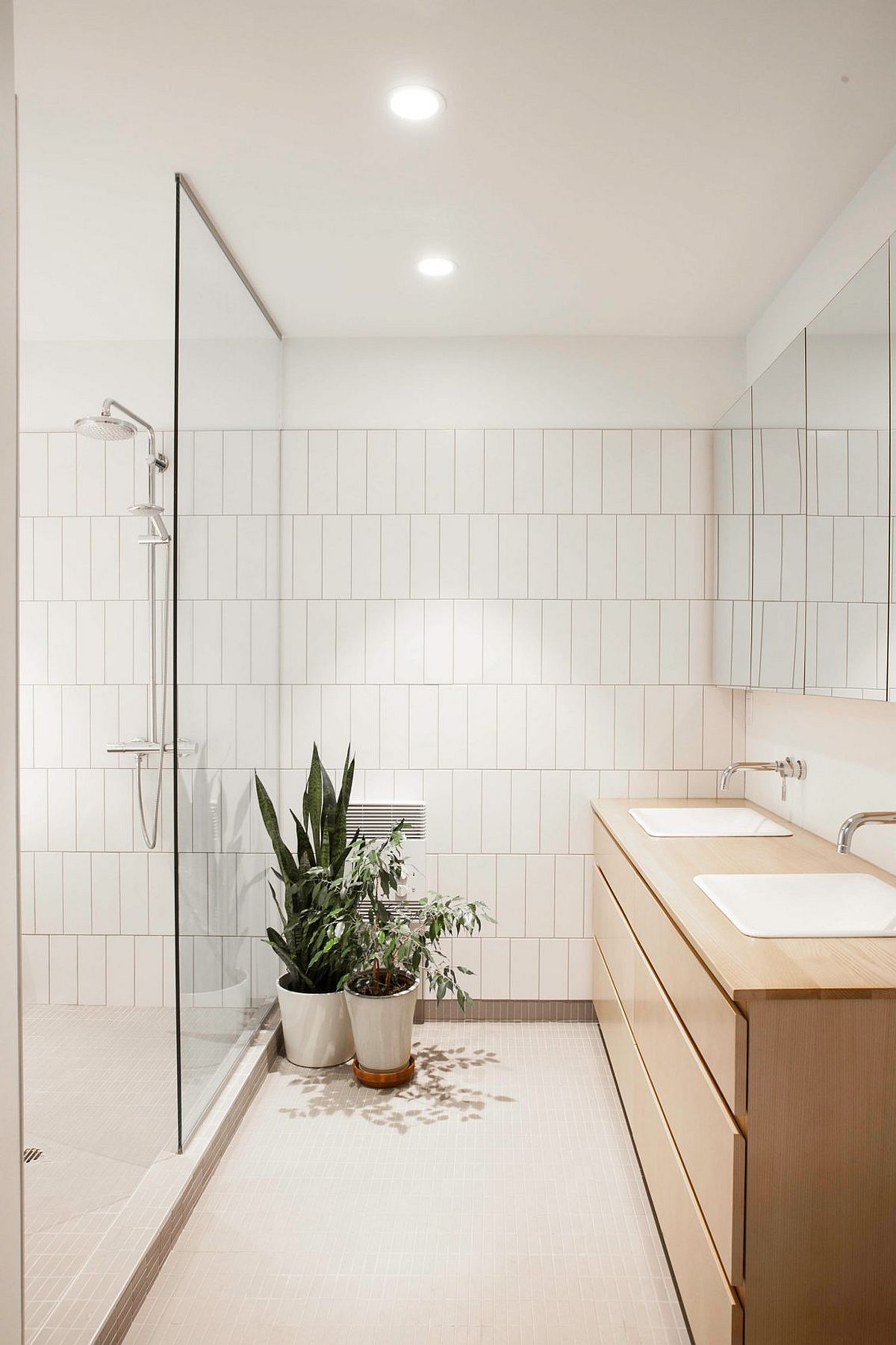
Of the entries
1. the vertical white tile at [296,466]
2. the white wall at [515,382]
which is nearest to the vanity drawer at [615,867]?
the white wall at [515,382]

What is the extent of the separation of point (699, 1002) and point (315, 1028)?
1.68 m

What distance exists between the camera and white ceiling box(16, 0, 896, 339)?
166 cm

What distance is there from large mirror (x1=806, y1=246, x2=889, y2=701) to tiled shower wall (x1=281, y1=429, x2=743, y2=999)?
103cm

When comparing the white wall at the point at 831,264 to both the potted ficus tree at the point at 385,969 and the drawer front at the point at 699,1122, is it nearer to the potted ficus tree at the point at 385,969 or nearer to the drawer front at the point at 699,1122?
the drawer front at the point at 699,1122

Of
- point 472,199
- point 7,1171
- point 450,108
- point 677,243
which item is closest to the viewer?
point 7,1171

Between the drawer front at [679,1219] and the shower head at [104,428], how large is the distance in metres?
2.29

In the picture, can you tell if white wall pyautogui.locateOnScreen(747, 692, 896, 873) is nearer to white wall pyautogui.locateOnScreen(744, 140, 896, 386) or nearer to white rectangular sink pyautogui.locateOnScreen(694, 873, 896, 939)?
white rectangular sink pyautogui.locateOnScreen(694, 873, 896, 939)

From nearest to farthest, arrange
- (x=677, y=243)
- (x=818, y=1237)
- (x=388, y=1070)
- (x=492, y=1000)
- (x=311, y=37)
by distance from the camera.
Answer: (x=818, y=1237) → (x=311, y=37) → (x=677, y=243) → (x=388, y=1070) → (x=492, y=1000)

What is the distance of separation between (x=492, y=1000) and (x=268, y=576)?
180 cm

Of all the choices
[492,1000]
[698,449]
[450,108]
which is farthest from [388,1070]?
[450,108]

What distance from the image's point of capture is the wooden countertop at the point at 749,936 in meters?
1.39

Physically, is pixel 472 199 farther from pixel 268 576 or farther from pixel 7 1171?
pixel 7 1171

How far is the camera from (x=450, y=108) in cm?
190

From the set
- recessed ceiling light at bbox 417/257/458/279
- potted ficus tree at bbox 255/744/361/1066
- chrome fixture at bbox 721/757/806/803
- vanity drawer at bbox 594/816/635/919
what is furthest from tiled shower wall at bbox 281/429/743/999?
recessed ceiling light at bbox 417/257/458/279
